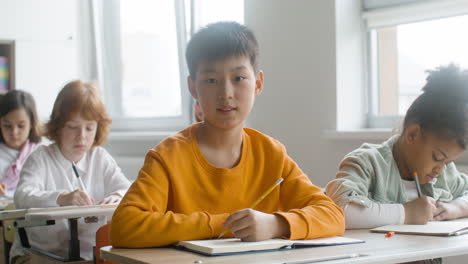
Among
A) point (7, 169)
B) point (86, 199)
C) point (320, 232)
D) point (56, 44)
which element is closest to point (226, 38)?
point (320, 232)

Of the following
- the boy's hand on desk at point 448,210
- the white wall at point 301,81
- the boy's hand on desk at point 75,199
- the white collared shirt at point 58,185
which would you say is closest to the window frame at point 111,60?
the white wall at point 301,81

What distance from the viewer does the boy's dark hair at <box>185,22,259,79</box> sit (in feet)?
5.72

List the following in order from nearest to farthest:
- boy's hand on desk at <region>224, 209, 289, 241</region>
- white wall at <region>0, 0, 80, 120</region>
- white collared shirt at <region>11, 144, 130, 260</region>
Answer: boy's hand on desk at <region>224, 209, 289, 241</region> < white collared shirt at <region>11, 144, 130, 260</region> < white wall at <region>0, 0, 80, 120</region>

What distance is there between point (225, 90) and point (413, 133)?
775 mm

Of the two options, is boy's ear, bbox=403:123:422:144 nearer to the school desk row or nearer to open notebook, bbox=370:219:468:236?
open notebook, bbox=370:219:468:236

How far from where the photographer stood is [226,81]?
172cm

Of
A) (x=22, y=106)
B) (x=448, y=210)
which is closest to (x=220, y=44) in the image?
(x=448, y=210)

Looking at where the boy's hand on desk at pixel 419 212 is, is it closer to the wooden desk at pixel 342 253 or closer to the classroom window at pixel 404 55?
the wooden desk at pixel 342 253

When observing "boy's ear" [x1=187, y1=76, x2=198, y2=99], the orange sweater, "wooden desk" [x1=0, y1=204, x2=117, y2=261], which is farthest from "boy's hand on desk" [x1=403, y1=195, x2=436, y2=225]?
"wooden desk" [x1=0, y1=204, x2=117, y2=261]

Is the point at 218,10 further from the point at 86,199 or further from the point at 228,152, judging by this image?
the point at 228,152

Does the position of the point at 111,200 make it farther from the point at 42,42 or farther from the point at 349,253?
the point at 42,42

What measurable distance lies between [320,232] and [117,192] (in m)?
1.65

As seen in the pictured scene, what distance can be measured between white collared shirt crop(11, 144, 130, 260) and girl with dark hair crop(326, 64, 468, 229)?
1152mm

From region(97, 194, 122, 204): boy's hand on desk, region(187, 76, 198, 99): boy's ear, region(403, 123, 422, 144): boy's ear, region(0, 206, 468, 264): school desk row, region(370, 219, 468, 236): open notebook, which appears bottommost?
region(97, 194, 122, 204): boy's hand on desk
